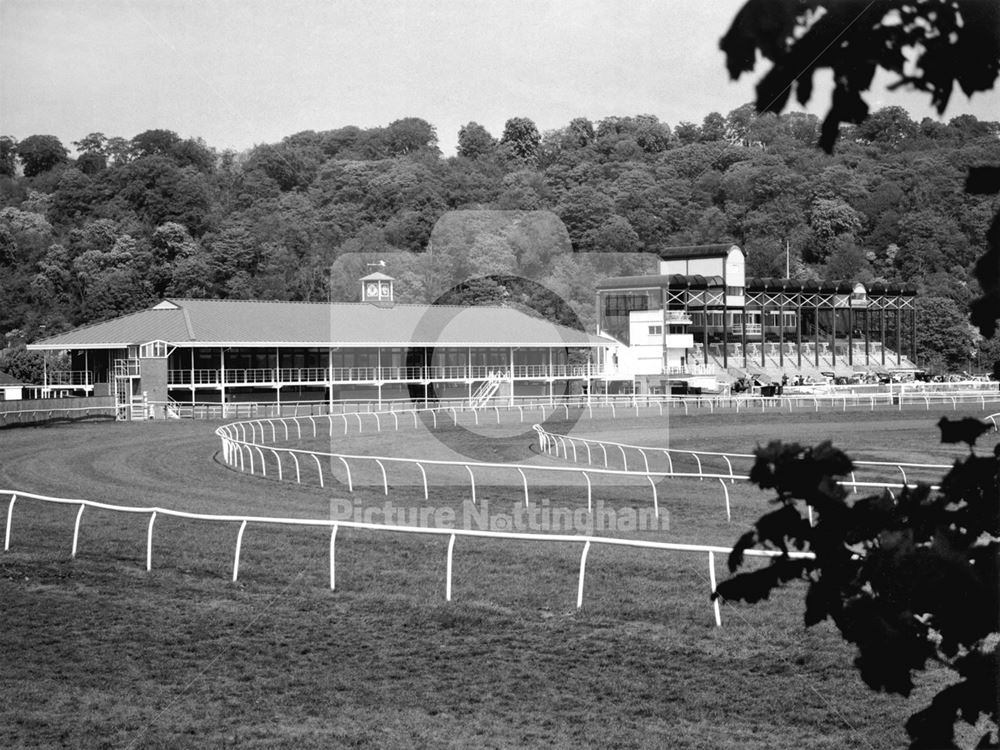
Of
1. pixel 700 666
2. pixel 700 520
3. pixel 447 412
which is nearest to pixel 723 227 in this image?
pixel 447 412

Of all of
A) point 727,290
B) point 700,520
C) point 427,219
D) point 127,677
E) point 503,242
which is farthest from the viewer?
point 727,290

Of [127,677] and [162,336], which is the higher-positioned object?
[162,336]

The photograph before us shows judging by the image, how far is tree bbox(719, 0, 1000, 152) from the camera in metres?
2.09

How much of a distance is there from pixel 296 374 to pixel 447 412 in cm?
893

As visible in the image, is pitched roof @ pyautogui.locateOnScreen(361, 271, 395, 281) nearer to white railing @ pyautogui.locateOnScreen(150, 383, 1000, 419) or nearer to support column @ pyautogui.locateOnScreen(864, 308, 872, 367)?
white railing @ pyautogui.locateOnScreen(150, 383, 1000, 419)

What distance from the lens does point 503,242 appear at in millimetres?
35938

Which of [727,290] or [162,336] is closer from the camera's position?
[162,336]

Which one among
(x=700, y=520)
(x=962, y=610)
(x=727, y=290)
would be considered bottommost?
(x=700, y=520)

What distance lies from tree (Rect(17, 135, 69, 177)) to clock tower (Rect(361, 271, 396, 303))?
32.5 m

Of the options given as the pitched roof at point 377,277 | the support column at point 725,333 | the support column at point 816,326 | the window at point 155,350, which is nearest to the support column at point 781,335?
the support column at point 816,326

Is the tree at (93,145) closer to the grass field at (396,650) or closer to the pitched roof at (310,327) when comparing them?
the pitched roof at (310,327)

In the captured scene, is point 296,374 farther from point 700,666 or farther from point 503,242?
point 700,666

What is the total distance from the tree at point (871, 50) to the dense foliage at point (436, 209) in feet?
0.68

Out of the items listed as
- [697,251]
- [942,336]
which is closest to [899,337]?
[942,336]
